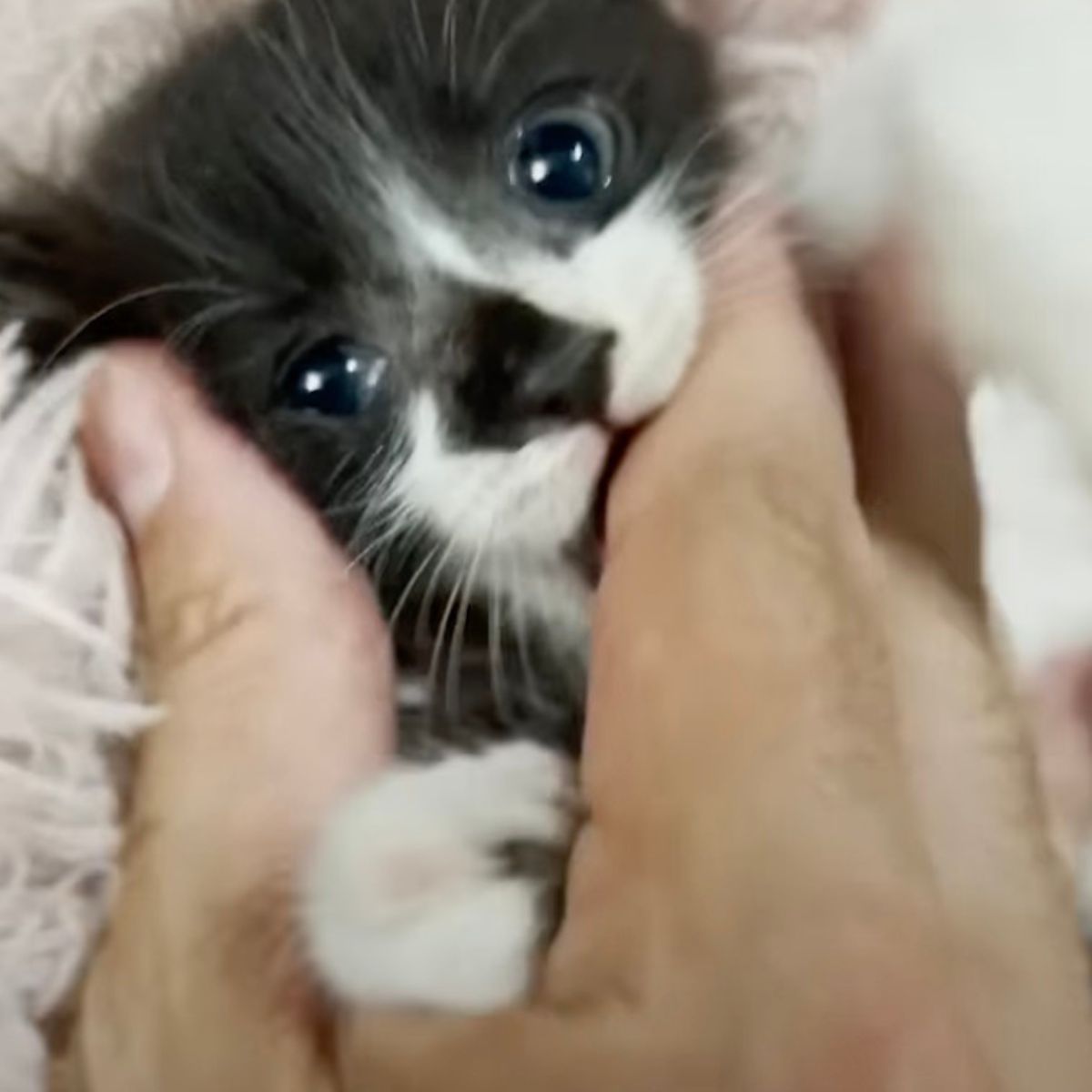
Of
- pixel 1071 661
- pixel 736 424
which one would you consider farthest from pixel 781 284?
pixel 1071 661

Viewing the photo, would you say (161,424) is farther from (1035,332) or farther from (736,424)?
(1035,332)

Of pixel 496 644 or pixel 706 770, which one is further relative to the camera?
pixel 496 644

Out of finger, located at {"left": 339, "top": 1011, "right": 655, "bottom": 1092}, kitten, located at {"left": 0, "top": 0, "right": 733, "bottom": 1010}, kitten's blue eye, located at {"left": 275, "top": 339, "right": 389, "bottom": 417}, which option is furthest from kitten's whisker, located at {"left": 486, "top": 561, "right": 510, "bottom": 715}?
finger, located at {"left": 339, "top": 1011, "right": 655, "bottom": 1092}

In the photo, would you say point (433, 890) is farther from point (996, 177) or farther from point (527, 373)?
point (996, 177)

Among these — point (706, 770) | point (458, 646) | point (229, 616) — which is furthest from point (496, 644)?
point (706, 770)

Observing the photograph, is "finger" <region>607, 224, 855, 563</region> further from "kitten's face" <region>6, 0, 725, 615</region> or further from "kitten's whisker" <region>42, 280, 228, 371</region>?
"kitten's whisker" <region>42, 280, 228, 371</region>

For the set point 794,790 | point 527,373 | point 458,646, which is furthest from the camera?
point 458,646
